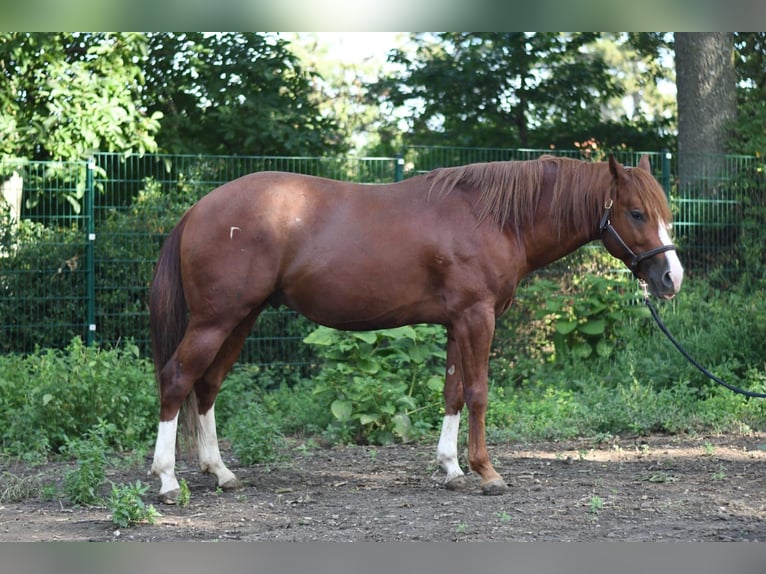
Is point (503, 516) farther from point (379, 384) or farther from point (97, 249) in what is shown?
point (97, 249)

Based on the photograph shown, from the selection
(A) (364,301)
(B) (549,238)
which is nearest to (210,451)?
(A) (364,301)

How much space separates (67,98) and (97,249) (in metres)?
A: 2.15

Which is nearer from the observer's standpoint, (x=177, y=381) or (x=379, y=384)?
(x=177, y=381)

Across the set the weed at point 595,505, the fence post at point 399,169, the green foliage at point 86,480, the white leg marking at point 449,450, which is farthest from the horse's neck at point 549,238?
the fence post at point 399,169

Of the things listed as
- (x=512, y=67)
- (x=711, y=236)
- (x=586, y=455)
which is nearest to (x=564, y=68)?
(x=512, y=67)

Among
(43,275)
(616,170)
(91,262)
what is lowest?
(43,275)

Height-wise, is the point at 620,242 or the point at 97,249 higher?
the point at 97,249

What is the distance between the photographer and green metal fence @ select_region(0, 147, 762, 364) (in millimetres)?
8438

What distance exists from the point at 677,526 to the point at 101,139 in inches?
305

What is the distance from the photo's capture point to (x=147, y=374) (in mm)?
7574

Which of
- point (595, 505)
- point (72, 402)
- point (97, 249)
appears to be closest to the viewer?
point (595, 505)

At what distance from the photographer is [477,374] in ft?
17.3

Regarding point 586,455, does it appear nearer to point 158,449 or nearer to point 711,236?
point 158,449

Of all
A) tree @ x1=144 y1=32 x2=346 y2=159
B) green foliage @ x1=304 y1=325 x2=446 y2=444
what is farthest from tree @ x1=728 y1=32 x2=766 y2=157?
green foliage @ x1=304 y1=325 x2=446 y2=444
